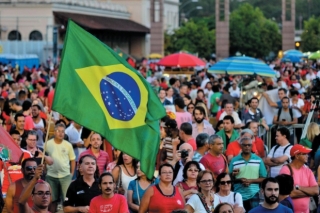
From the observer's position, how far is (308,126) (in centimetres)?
1605

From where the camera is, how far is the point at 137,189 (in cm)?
1245

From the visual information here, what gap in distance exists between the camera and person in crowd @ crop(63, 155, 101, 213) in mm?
12156

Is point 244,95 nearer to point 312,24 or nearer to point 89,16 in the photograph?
point 89,16

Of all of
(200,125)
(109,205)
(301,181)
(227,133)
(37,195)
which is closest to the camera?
(37,195)

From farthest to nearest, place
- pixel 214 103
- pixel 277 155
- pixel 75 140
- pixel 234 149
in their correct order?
pixel 214 103, pixel 75 140, pixel 234 149, pixel 277 155

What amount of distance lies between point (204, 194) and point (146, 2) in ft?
305

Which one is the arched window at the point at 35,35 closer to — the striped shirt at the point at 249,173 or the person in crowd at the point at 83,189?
the striped shirt at the point at 249,173

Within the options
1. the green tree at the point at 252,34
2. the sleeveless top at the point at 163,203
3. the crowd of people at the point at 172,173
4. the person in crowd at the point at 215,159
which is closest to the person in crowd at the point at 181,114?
the crowd of people at the point at 172,173

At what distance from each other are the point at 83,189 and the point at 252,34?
91358 millimetres

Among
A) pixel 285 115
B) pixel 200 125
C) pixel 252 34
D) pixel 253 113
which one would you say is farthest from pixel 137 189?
pixel 252 34

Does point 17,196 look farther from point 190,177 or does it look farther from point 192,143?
point 192,143

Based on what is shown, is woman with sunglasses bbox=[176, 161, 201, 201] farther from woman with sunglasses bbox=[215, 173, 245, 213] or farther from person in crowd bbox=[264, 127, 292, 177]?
person in crowd bbox=[264, 127, 292, 177]

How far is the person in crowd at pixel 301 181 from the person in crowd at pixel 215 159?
0.94 m

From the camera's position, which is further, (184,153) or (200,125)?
(200,125)
